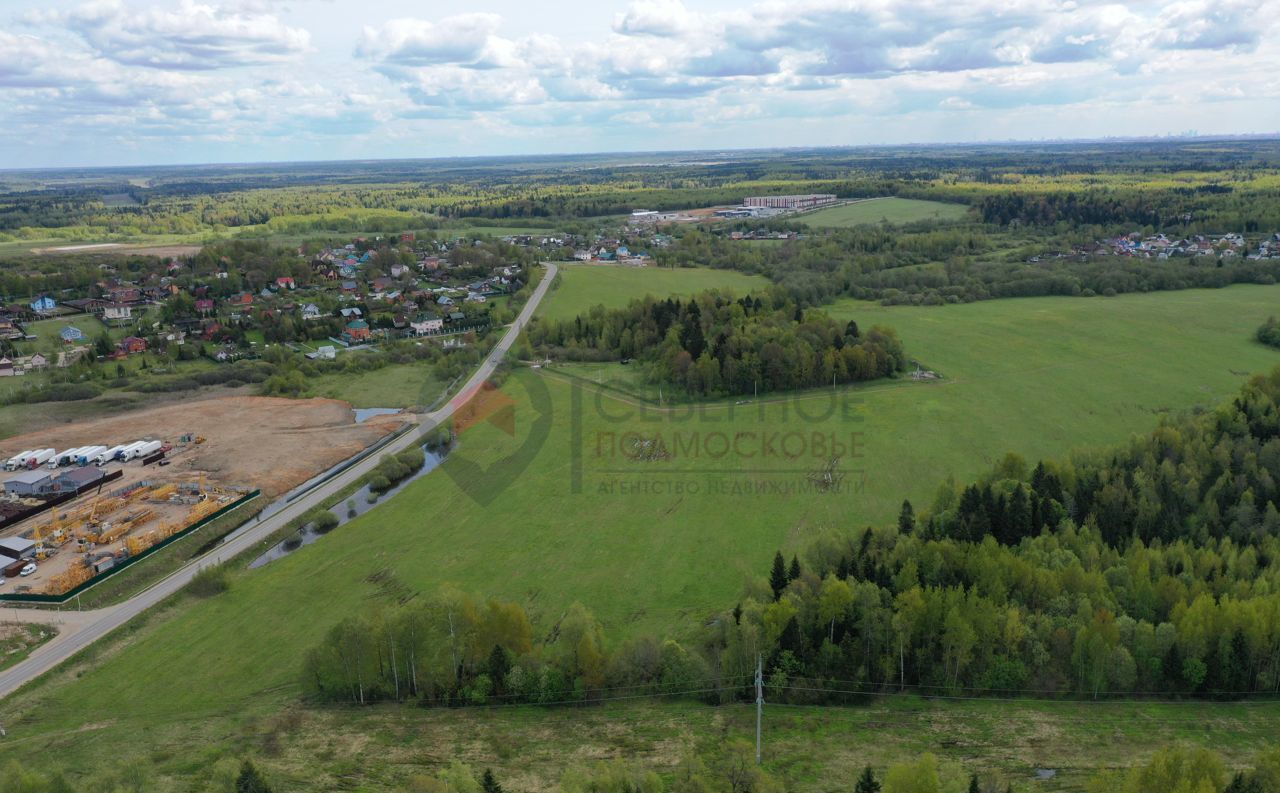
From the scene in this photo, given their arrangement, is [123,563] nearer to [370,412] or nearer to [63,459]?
[63,459]

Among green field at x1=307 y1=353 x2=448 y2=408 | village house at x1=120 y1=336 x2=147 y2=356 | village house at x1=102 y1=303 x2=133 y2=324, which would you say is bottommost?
green field at x1=307 y1=353 x2=448 y2=408

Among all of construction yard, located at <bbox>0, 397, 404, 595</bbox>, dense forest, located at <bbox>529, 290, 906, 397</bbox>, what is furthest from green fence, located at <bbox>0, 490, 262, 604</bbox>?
dense forest, located at <bbox>529, 290, 906, 397</bbox>

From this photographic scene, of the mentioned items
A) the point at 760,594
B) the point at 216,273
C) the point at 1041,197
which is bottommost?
the point at 760,594

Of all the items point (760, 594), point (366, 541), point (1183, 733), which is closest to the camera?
point (1183, 733)

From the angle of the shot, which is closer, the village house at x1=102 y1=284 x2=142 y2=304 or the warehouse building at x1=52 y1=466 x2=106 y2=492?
the warehouse building at x1=52 y1=466 x2=106 y2=492

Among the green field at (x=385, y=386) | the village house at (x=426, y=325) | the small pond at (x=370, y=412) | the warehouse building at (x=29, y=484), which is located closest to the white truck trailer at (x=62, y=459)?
the warehouse building at (x=29, y=484)

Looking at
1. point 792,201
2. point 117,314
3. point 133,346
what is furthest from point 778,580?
point 792,201

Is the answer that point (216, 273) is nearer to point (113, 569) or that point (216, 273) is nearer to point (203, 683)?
point (113, 569)

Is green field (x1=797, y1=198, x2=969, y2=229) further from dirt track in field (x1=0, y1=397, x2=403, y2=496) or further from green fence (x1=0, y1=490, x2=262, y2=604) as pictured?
green fence (x1=0, y1=490, x2=262, y2=604)

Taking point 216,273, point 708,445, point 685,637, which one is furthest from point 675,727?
point 216,273
